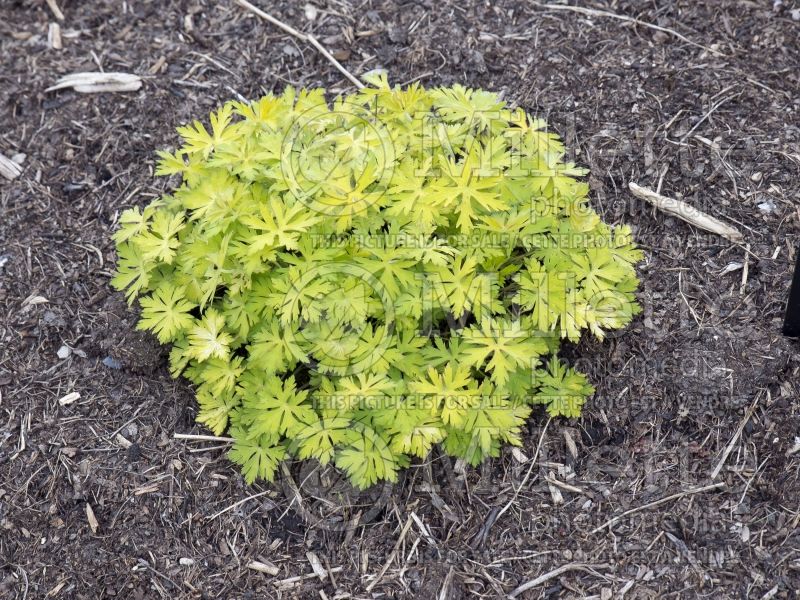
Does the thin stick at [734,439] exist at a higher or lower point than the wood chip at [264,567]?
higher

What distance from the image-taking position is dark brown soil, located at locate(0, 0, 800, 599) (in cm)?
304

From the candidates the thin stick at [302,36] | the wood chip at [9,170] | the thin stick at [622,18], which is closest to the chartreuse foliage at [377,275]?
the thin stick at [302,36]

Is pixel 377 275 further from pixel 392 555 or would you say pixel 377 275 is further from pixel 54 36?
pixel 54 36

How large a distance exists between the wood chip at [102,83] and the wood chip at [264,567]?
2574mm

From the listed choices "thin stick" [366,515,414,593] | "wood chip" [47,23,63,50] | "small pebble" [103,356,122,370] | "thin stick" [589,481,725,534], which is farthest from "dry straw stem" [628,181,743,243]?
"wood chip" [47,23,63,50]

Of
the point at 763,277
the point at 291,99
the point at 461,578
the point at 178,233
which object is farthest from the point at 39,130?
the point at 763,277

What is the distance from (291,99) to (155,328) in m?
1.08

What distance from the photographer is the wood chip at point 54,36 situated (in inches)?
172

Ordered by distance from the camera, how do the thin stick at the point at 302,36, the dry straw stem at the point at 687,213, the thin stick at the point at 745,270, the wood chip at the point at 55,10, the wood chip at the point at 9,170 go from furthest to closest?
the wood chip at the point at 55,10, the thin stick at the point at 302,36, the wood chip at the point at 9,170, the dry straw stem at the point at 687,213, the thin stick at the point at 745,270

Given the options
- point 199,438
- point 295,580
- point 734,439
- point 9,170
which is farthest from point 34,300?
point 734,439

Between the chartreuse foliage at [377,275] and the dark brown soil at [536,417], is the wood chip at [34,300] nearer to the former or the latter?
the dark brown soil at [536,417]

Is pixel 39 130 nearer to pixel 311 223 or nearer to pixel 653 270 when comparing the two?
pixel 311 223

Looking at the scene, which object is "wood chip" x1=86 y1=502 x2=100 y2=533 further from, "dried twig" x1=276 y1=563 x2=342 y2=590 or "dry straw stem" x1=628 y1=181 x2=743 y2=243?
"dry straw stem" x1=628 y1=181 x2=743 y2=243

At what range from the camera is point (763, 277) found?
11.0 ft
